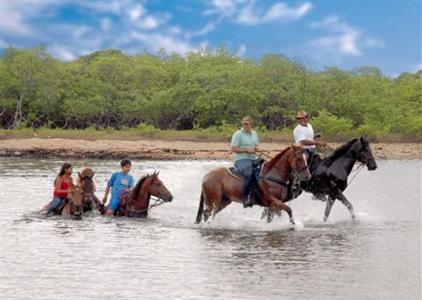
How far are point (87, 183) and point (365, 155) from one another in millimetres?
5979

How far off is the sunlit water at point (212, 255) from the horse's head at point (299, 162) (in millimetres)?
1097

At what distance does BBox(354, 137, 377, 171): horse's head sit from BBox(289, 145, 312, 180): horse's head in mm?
2087

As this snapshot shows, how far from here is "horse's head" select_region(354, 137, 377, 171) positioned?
682 inches

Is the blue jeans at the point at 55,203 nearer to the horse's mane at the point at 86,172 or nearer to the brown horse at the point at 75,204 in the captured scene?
the brown horse at the point at 75,204

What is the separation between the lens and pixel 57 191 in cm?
1748

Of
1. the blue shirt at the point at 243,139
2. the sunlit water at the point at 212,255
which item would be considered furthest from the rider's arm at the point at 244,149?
the sunlit water at the point at 212,255

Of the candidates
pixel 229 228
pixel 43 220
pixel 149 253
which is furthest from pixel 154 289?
pixel 43 220

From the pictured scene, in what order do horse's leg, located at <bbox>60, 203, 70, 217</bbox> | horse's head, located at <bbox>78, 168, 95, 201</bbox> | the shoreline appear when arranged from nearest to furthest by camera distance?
horse's head, located at <bbox>78, 168, 95, 201</bbox> → horse's leg, located at <bbox>60, 203, 70, 217</bbox> → the shoreline

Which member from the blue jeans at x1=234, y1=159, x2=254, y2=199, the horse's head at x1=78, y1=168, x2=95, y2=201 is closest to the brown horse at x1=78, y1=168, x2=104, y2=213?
the horse's head at x1=78, y1=168, x2=95, y2=201

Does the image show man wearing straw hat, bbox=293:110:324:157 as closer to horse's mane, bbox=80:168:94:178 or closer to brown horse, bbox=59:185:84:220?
horse's mane, bbox=80:168:94:178

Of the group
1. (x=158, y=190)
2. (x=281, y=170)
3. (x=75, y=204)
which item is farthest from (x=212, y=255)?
(x=75, y=204)

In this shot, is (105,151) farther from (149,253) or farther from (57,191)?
(149,253)

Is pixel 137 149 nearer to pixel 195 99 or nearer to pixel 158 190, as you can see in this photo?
pixel 195 99

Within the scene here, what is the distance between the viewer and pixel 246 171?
15.8 meters
